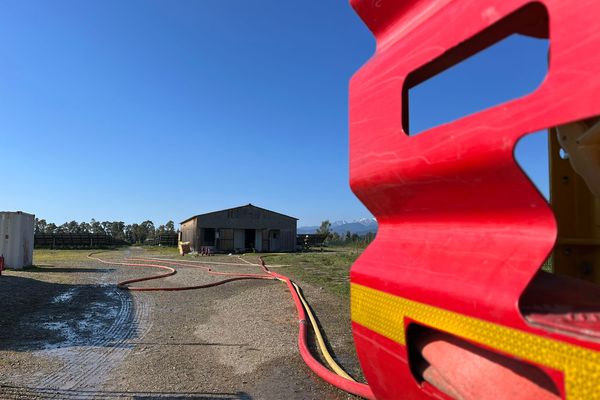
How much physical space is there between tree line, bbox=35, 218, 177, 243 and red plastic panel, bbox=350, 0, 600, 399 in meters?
63.2

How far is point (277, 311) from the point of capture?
28.0 ft

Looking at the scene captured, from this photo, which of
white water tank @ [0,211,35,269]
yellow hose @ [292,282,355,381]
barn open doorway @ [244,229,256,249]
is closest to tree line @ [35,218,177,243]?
barn open doorway @ [244,229,256,249]

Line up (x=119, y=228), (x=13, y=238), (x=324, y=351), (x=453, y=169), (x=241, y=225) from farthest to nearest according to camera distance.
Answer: (x=119, y=228) → (x=241, y=225) → (x=13, y=238) → (x=324, y=351) → (x=453, y=169)

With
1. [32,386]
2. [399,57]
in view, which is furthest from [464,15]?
[32,386]

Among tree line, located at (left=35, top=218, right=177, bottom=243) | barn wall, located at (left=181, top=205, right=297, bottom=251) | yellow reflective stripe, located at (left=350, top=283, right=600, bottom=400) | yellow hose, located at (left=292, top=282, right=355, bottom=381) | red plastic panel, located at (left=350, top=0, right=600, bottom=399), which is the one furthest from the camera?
tree line, located at (left=35, top=218, right=177, bottom=243)

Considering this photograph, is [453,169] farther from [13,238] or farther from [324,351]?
[13,238]

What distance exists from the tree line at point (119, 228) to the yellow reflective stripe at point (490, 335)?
63278 mm

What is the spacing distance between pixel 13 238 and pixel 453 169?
2031 cm

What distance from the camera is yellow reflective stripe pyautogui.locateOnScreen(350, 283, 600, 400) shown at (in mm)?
1304

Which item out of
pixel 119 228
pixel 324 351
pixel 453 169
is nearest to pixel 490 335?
pixel 453 169

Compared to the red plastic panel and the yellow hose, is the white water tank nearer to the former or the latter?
the yellow hose

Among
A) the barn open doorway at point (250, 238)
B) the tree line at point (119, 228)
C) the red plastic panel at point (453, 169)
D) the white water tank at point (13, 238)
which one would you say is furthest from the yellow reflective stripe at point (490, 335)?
the tree line at point (119, 228)

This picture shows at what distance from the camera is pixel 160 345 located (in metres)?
6.06

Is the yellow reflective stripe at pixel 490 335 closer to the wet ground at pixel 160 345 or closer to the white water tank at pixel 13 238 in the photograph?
the wet ground at pixel 160 345
